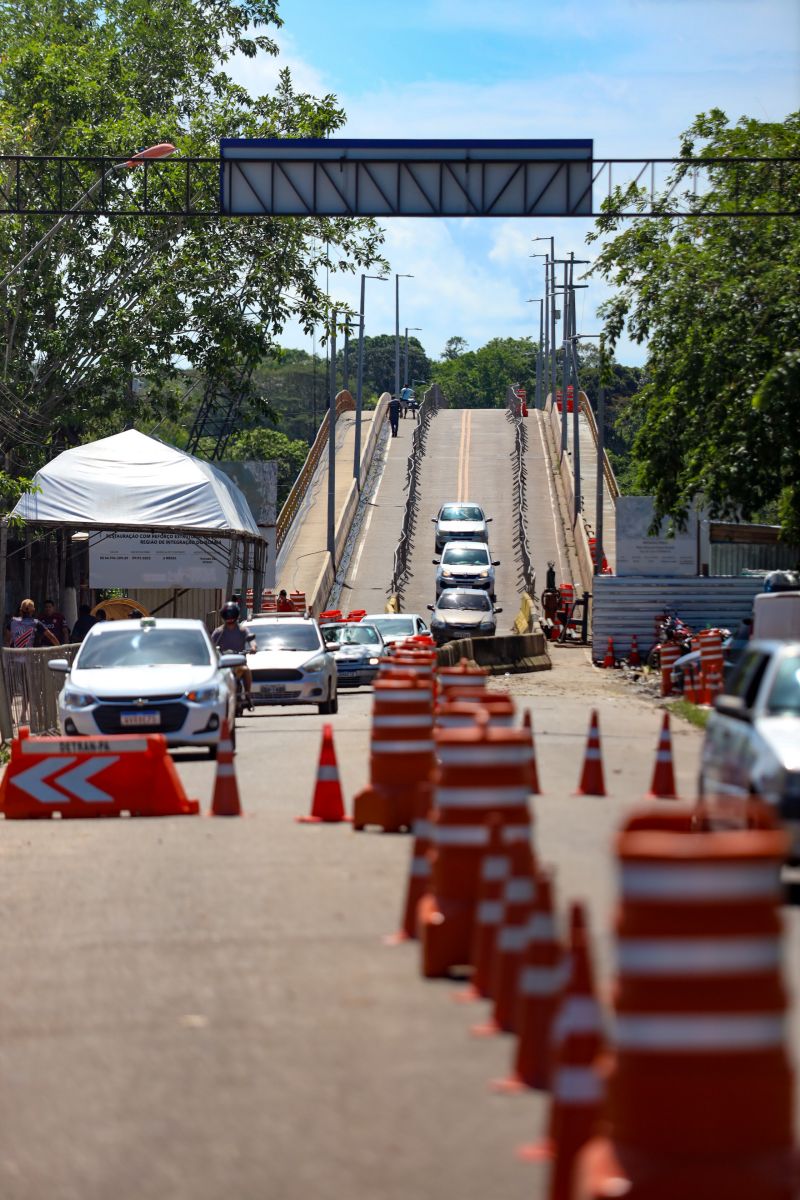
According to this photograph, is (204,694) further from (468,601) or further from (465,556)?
(465,556)

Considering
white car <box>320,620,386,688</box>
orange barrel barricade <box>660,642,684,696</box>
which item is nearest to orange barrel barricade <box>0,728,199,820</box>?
orange barrel barricade <box>660,642,684,696</box>

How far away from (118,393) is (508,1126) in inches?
1764

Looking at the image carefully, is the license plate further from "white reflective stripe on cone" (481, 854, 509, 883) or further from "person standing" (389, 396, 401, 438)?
"person standing" (389, 396, 401, 438)

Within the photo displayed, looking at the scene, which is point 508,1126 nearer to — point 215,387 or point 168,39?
point 215,387

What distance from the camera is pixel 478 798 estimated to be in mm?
9062

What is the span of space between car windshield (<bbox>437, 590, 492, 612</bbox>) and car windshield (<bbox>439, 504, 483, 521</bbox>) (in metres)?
14.5

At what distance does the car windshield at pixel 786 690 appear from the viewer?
11938 millimetres

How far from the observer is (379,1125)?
6051mm

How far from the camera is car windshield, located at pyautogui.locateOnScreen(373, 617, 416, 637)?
4256cm

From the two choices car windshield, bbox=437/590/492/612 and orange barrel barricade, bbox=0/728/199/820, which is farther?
car windshield, bbox=437/590/492/612

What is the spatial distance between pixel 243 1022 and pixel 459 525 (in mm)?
62110

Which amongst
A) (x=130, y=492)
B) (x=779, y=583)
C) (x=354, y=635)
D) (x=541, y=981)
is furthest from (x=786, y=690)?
(x=354, y=635)

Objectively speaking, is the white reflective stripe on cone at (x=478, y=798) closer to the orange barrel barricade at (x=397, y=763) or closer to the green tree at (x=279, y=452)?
the orange barrel barricade at (x=397, y=763)

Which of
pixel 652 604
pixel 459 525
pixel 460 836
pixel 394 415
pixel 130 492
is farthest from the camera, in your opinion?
pixel 394 415
